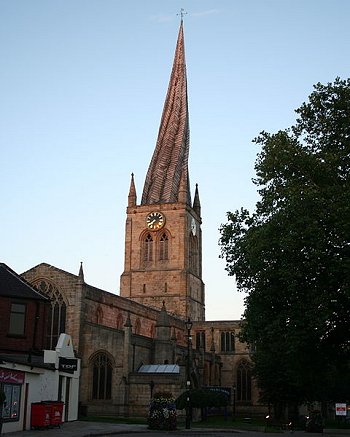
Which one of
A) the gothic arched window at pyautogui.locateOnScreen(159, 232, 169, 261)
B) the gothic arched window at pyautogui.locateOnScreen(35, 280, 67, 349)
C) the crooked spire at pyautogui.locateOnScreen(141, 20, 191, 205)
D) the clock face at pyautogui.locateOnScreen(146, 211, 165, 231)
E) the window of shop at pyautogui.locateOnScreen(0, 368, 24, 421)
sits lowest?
the window of shop at pyautogui.locateOnScreen(0, 368, 24, 421)

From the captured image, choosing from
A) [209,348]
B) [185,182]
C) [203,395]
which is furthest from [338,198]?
[185,182]

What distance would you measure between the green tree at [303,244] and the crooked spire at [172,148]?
2333 inches

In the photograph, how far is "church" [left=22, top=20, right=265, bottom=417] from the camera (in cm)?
5241

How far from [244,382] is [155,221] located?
2574cm

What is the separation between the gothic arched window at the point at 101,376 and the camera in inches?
2064

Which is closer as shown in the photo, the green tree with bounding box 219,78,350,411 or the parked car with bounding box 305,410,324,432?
the green tree with bounding box 219,78,350,411

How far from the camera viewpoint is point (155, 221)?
9188cm

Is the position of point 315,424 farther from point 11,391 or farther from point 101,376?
point 11,391

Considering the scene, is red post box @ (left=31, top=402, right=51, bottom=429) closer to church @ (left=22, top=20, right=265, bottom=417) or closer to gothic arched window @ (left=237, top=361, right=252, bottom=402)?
church @ (left=22, top=20, right=265, bottom=417)

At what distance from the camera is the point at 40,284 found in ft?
189

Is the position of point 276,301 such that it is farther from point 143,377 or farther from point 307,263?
point 143,377

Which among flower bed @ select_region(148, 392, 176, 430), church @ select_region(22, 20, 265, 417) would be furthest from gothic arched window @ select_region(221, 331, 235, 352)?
flower bed @ select_region(148, 392, 176, 430)

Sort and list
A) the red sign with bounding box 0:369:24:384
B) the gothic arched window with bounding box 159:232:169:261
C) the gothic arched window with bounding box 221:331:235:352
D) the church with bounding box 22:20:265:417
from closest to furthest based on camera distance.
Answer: the red sign with bounding box 0:369:24:384, the church with bounding box 22:20:265:417, the gothic arched window with bounding box 221:331:235:352, the gothic arched window with bounding box 159:232:169:261

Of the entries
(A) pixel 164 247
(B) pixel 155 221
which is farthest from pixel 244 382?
(B) pixel 155 221
